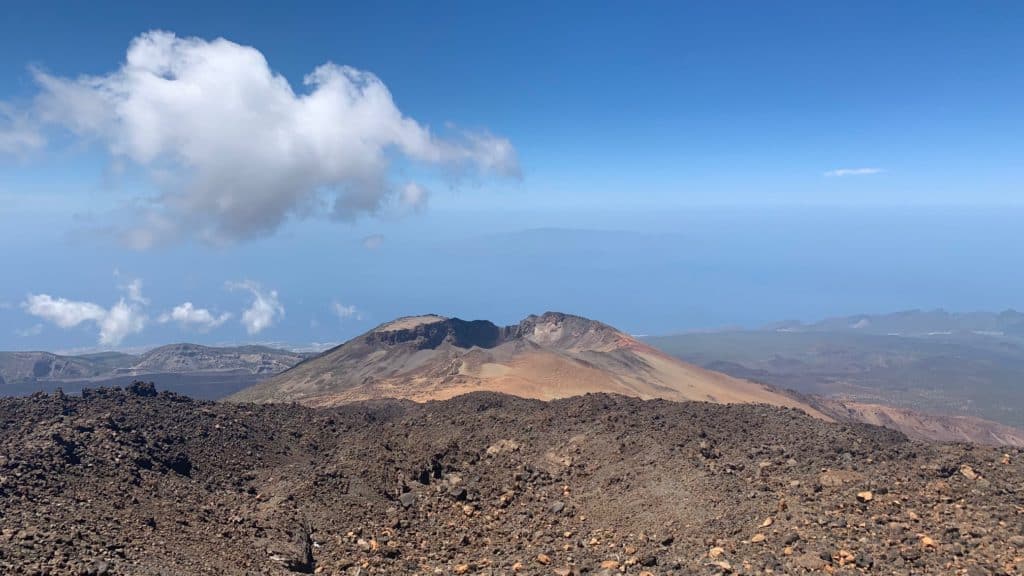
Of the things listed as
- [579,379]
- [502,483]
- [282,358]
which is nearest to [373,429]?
[502,483]

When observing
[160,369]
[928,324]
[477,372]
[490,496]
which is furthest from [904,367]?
[160,369]

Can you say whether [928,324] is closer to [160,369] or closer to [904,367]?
[904,367]

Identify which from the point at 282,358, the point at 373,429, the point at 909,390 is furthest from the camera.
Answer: the point at 282,358

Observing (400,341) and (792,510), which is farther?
(400,341)

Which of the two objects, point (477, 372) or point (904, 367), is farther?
point (904, 367)

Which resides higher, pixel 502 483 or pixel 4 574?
pixel 4 574

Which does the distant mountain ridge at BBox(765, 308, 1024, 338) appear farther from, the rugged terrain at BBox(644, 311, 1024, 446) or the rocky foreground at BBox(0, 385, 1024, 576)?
the rocky foreground at BBox(0, 385, 1024, 576)

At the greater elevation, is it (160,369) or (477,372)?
(477,372)

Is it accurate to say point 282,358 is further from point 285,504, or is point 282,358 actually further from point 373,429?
point 285,504

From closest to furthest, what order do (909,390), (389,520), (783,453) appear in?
(389,520)
(783,453)
(909,390)
